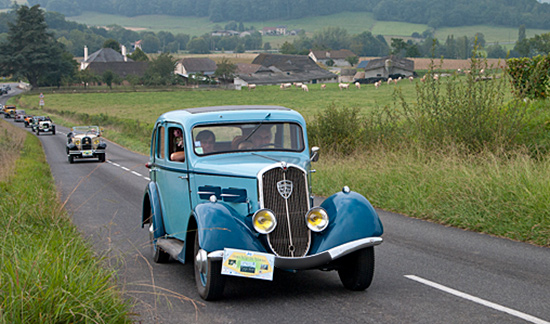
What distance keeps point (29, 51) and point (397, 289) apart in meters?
131

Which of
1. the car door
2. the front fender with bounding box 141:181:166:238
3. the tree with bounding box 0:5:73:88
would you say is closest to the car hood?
the car door

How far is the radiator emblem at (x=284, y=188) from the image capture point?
6645mm

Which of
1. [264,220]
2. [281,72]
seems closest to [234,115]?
[264,220]

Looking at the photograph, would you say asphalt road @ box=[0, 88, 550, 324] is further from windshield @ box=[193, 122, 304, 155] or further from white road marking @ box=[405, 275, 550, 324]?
windshield @ box=[193, 122, 304, 155]

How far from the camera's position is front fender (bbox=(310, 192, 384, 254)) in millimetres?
6438

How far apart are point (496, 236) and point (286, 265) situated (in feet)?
15.3

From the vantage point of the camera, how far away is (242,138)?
7.83m

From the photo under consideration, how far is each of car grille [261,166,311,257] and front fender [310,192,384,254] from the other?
0.18m

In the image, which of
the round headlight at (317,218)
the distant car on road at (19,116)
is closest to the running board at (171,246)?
the round headlight at (317,218)

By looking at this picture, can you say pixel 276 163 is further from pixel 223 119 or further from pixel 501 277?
pixel 501 277

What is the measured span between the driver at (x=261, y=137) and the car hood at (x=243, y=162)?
18cm

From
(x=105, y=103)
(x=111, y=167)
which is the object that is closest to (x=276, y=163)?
(x=111, y=167)

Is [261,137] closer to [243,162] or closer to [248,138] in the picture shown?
[248,138]

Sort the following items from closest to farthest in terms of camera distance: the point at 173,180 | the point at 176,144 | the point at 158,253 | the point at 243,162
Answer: the point at 243,162 < the point at 173,180 < the point at 176,144 < the point at 158,253
